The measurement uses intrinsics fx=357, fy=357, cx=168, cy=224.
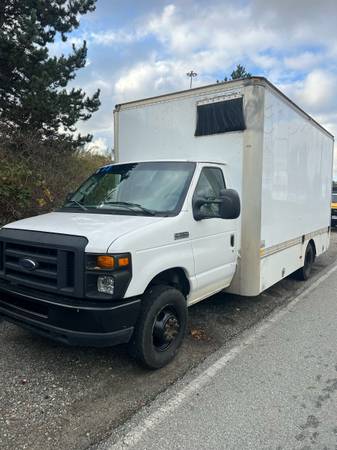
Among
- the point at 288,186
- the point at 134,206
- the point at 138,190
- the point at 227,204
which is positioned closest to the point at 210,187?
the point at 227,204

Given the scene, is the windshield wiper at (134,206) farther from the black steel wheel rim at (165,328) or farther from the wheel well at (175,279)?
the black steel wheel rim at (165,328)

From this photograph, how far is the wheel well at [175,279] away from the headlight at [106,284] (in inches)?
24.1

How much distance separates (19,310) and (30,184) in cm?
510

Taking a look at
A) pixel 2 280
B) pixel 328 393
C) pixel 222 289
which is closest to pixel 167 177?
pixel 222 289

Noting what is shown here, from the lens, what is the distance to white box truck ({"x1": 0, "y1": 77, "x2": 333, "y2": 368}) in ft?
10.2

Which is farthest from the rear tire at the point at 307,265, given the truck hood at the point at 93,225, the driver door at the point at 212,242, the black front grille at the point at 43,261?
the black front grille at the point at 43,261

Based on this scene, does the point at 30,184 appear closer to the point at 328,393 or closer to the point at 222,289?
the point at 222,289

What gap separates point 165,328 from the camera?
368 centimetres

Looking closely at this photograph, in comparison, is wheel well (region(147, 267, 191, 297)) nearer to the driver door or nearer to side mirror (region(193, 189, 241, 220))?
the driver door

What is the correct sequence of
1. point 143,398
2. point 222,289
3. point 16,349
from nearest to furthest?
1. point 143,398
2. point 16,349
3. point 222,289

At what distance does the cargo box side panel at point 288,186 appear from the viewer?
5.03 m

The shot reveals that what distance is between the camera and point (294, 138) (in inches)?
236

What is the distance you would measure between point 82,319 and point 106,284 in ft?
1.20

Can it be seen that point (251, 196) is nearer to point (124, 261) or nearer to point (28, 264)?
point (124, 261)
